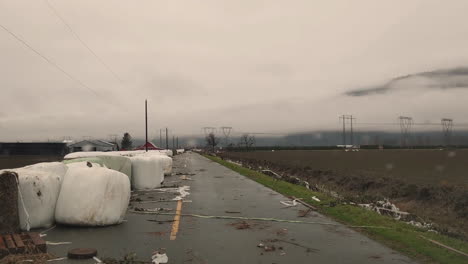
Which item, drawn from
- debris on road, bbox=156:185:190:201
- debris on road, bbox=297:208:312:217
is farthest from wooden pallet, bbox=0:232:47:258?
debris on road, bbox=156:185:190:201

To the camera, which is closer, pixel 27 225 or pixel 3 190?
pixel 3 190

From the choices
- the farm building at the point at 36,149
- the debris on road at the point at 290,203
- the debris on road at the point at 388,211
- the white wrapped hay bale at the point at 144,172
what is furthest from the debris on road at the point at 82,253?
the farm building at the point at 36,149

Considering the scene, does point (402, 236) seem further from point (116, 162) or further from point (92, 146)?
point (92, 146)

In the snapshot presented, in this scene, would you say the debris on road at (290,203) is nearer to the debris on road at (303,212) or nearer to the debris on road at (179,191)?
the debris on road at (303,212)

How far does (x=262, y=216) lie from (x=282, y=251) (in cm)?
425

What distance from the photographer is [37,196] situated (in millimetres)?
9602

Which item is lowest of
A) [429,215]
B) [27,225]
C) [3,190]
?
[429,215]

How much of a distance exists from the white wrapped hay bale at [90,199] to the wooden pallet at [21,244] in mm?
2145

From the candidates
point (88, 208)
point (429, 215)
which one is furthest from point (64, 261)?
point (429, 215)

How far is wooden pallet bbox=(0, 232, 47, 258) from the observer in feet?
23.0

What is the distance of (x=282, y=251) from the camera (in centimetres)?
786

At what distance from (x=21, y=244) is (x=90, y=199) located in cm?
285

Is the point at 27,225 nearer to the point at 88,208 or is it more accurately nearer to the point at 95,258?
the point at 88,208

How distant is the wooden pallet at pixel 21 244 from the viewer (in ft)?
23.0
